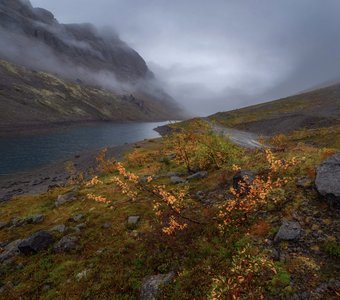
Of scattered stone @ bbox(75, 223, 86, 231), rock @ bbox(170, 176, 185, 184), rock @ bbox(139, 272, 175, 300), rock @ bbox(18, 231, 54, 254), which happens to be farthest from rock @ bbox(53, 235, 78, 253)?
rock @ bbox(170, 176, 185, 184)

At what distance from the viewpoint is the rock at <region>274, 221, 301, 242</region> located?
34.2ft

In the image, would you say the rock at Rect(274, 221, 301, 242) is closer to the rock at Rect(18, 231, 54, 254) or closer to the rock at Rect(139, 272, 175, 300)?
the rock at Rect(139, 272, 175, 300)

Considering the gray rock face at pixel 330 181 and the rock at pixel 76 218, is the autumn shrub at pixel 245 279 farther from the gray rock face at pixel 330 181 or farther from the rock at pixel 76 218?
the rock at pixel 76 218

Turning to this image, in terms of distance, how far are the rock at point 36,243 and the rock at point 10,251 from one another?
2.08 ft

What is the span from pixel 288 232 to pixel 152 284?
5.66 metres

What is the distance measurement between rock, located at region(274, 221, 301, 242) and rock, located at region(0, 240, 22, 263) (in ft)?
42.9

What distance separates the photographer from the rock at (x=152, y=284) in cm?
970

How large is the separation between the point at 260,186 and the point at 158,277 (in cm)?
614

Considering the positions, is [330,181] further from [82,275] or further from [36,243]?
[36,243]

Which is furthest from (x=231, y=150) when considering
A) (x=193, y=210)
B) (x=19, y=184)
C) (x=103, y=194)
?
(x=19, y=184)

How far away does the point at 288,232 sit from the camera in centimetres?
1065

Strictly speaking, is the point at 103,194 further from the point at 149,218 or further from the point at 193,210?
the point at 193,210

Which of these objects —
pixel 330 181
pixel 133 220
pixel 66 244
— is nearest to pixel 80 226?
pixel 66 244

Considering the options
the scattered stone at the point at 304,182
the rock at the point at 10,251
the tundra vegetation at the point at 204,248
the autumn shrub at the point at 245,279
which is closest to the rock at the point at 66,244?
the tundra vegetation at the point at 204,248
